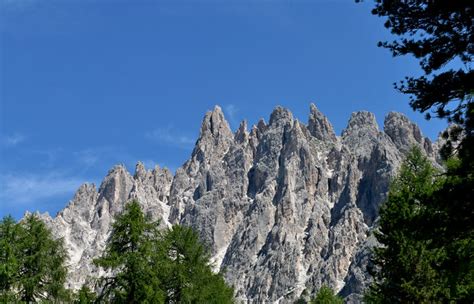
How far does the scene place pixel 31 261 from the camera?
94.4ft

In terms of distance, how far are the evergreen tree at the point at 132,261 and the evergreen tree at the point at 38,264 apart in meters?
3.11

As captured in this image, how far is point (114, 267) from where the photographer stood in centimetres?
2719

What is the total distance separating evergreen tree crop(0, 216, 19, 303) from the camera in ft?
85.5

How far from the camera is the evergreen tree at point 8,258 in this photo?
26045mm

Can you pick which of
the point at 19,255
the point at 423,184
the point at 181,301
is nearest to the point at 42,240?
the point at 19,255

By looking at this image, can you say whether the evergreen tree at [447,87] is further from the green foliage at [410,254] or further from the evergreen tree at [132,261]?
the evergreen tree at [132,261]

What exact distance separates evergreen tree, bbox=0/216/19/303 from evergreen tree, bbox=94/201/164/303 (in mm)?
3606

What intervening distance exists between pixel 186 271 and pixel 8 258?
10576mm

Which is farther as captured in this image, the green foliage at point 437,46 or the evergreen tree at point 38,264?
the evergreen tree at point 38,264

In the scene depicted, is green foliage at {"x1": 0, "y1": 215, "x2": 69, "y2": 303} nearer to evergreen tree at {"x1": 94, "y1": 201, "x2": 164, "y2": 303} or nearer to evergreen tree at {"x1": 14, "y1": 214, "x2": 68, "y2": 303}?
evergreen tree at {"x1": 14, "y1": 214, "x2": 68, "y2": 303}

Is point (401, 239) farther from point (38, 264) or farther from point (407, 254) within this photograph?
point (38, 264)

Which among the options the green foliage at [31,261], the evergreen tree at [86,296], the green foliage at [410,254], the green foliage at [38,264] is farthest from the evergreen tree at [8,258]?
the green foliage at [410,254]

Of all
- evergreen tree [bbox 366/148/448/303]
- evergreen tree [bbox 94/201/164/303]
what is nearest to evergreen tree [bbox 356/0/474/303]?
evergreen tree [bbox 366/148/448/303]

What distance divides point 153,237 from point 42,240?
217 inches
